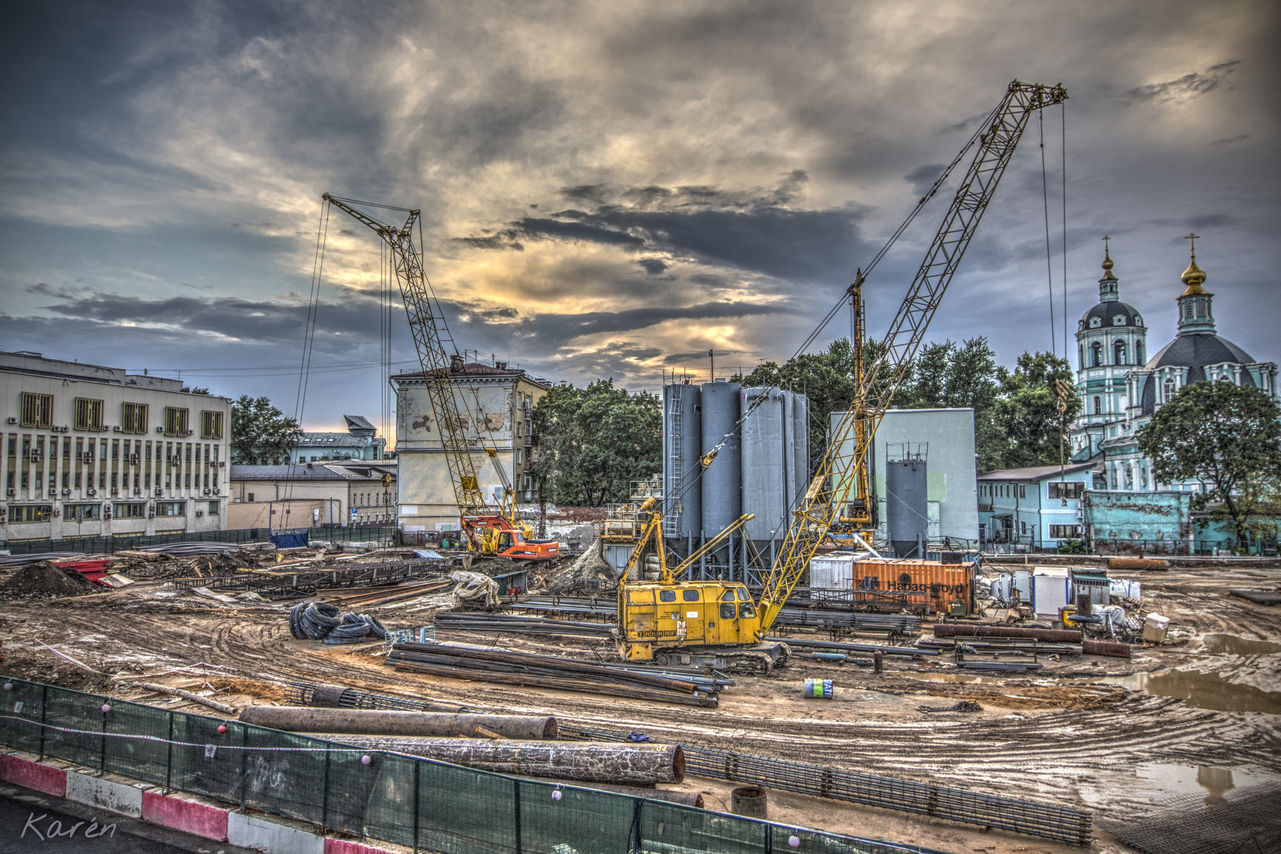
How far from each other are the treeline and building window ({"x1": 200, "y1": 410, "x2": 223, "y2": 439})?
28.2 metres

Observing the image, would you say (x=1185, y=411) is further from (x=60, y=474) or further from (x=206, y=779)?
(x=60, y=474)

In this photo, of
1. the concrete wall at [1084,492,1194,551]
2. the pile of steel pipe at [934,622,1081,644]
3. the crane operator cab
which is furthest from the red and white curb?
the concrete wall at [1084,492,1194,551]

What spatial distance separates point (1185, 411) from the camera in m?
53.6

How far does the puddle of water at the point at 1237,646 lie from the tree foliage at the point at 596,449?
43643 mm

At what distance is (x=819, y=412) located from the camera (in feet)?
225

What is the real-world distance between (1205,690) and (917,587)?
40.5 ft

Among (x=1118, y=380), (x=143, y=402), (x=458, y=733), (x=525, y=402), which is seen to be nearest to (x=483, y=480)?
(x=525, y=402)

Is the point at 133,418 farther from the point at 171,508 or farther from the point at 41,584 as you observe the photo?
the point at 41,584

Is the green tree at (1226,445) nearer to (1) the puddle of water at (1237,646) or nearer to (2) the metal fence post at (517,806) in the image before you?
(1) the puddle of water at (1237,646)

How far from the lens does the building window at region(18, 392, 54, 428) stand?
52.4 meters

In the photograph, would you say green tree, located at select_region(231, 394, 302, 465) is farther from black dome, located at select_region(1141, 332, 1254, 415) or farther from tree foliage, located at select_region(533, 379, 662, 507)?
black dome, located at select_region(1141, 332, 1254, 415)

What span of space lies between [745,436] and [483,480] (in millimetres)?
35620

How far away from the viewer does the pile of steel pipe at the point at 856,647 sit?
24656 mm

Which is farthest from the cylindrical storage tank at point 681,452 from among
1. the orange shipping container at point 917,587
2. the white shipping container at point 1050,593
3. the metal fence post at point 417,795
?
the metal fence post at point 417,795
